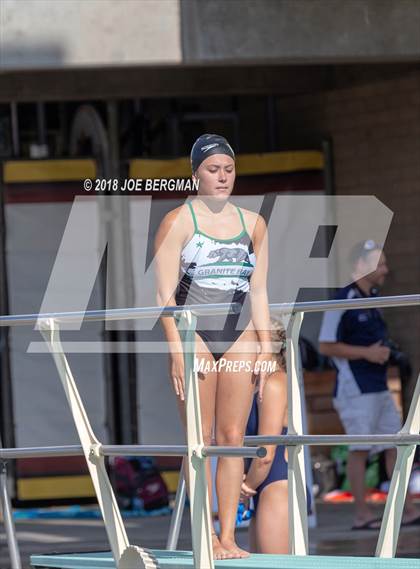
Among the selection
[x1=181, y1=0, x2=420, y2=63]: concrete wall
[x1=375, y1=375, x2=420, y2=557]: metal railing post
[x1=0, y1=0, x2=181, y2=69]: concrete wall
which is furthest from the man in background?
[x1=375, y1=375, x2=420, y2=557]: metal railing post

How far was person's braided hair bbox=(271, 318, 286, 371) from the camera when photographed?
227 inches

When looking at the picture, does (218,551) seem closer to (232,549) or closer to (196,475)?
(232,549)

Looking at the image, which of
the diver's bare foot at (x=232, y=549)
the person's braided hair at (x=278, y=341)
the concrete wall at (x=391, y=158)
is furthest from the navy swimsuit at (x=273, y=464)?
the concrete wall at (x=391, y=158)

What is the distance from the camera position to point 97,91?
11.8 m

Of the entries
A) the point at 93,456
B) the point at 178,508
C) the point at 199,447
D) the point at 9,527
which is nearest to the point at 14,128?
the point at 178,508

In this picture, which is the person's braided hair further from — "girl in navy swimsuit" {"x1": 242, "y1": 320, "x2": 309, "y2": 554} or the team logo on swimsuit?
the team logo on swimsuit

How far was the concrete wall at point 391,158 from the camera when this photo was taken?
11.8 metres

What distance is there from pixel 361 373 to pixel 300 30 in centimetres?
240

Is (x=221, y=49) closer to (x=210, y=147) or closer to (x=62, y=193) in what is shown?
(x=62, y=193)

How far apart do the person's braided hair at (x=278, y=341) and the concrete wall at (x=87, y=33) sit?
393 centimetres

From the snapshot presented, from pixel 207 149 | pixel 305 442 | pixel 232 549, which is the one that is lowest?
pixel 232 549

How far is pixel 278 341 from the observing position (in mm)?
5816

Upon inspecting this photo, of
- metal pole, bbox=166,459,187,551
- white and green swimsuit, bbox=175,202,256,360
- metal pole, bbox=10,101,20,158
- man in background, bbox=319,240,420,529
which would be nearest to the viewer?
white and green swimsuit, bbox=175,202,256,360

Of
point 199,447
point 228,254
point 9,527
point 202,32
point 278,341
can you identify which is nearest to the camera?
point 199,447
